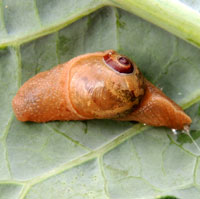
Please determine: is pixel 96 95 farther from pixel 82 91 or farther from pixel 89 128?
pixel 89 128

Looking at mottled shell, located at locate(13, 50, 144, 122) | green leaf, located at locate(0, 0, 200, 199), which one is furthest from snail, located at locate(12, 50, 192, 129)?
green leaf, located at locate(0, 0, 200, 199)

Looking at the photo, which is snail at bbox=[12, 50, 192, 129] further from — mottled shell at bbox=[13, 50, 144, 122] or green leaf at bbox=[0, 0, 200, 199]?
green leaf at bbox=[0, 0, 200, 199]

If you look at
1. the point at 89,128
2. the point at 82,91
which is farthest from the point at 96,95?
the point at 89,128

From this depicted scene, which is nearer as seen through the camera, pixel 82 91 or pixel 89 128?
pixel 82 91

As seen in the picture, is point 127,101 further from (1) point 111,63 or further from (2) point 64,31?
(2) point 64,31

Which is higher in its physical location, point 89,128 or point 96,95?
point 96,95

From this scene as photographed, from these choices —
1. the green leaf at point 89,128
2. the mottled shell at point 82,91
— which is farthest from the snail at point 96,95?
the green leaf at point 89,128

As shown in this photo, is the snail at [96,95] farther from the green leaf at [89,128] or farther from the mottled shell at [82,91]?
the green leaf at [89,128]
